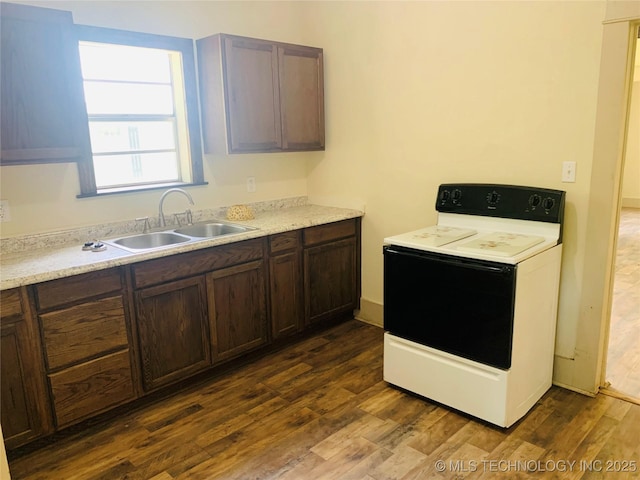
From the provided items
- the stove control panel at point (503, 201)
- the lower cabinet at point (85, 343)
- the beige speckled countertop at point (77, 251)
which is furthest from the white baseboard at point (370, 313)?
the lower cabinet at point (85, 343)

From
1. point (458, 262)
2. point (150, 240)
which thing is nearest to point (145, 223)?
point (150, 240)

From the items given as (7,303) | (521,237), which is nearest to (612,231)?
(521,237)

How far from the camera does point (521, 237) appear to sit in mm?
2557

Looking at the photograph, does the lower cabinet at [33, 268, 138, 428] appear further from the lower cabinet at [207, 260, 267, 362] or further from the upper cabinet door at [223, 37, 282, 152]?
the upper cabinet door at [223, 37, 282, 152]

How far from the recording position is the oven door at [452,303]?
2229 millimetres

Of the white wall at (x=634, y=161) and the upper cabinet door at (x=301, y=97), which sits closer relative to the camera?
the upper cabinet door at (x=301, y=97)

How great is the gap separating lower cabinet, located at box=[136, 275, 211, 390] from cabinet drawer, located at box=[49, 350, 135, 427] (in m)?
0.11

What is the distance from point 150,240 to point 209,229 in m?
0.42

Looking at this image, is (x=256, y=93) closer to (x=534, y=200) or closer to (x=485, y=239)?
(x=485, y=239)

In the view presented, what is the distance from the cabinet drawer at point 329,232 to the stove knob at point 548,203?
1.41 metres

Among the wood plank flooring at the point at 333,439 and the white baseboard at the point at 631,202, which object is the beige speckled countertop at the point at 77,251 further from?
the white baseboard at the point at 631,202

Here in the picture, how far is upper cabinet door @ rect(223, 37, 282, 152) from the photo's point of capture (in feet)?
9.92

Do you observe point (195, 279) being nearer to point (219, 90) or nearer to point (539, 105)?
point (219, 90)

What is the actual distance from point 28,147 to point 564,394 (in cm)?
304
